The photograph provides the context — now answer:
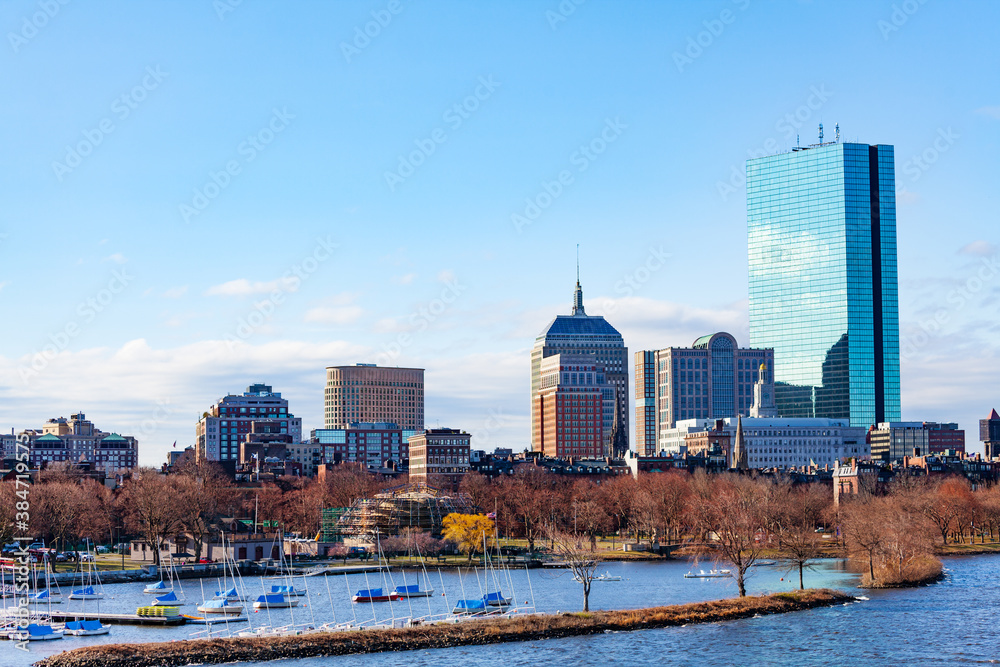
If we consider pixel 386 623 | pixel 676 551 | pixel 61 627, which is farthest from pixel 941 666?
pixel 676 551

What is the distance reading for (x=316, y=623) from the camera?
106 m

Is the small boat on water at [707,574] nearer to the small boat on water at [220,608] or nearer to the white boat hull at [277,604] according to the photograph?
the white boat hull at [277,604]

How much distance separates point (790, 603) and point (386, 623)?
3374 centimetres

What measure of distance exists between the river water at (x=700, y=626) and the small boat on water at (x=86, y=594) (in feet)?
4.73

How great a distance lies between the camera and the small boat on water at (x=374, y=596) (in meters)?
123

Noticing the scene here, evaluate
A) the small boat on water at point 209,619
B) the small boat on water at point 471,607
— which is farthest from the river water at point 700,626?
the small boat on water at point 471,607

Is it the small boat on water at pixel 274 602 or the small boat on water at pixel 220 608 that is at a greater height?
the small boat on water at pixel 220 608

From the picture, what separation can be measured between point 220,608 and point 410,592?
69.6ft

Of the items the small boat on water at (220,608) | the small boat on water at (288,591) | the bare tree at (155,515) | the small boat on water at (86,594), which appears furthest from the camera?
the bare tree at (155,515)

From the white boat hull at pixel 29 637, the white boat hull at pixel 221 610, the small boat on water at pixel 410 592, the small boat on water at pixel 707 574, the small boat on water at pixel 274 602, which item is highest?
the white boat hull at pixel 29 637

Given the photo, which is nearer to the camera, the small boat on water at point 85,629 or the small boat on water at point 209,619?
the small boat on water at point 85,629

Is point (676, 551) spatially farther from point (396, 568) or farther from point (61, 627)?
point (61, 627)

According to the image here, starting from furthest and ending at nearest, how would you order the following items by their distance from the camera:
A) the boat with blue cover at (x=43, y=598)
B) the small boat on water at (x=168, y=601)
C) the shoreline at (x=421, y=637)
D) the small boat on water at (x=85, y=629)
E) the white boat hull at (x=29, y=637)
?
the boat with blue cover at (x=43, y=598) < the small boat on water at (x=168, y=601) < the small boat on water at (x=85, y=629) < the white boat hull at (x=29, y=637) < the shoreline at (x=421, y=637)

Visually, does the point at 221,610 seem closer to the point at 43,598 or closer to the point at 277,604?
the point at 277,604
